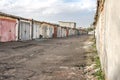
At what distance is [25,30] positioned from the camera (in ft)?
125

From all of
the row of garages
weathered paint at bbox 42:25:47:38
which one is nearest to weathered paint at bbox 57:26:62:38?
the row of garages

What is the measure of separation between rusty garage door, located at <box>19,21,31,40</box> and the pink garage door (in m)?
2.40

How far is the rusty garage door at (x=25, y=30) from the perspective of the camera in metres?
36.4

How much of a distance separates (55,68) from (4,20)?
1969 cm

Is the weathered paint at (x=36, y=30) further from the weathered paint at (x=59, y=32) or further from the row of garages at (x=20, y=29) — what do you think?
the weathered paint at (x=59, y=32)

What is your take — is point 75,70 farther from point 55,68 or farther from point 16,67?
point 16,67

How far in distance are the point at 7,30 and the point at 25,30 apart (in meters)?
6.46

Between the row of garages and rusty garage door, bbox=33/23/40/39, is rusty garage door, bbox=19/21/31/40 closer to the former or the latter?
the row of garages

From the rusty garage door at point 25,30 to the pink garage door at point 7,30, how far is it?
7.87 ft

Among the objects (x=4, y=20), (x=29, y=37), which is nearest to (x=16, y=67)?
(x=4, y=20)

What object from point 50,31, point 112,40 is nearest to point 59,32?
point 50,31

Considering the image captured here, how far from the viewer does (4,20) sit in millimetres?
30516

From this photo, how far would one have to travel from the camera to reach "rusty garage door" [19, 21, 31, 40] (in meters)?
36.4

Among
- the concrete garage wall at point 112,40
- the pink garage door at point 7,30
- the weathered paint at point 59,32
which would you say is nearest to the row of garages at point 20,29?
the pink garage door at point 7,30
